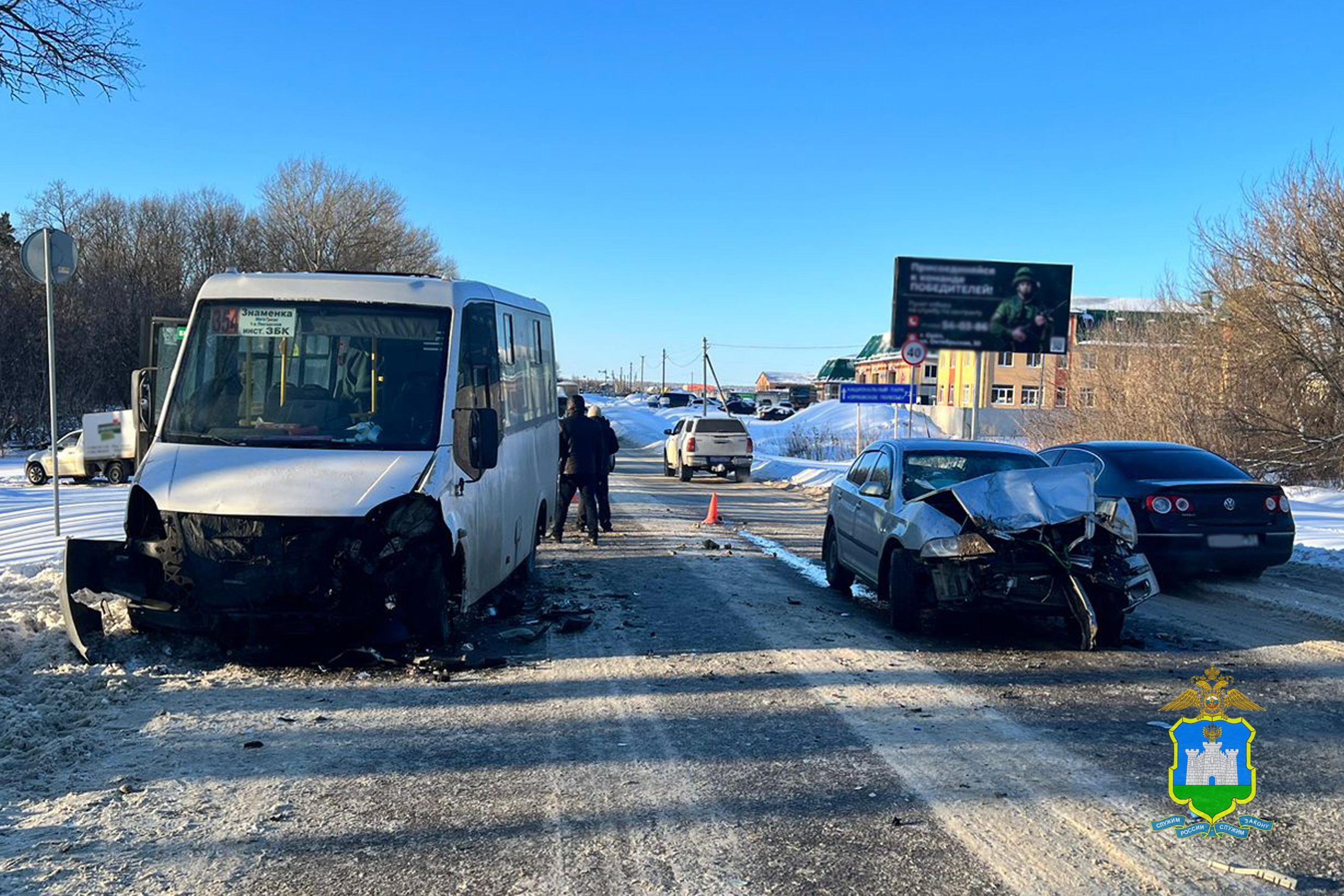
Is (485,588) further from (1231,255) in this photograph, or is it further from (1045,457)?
(1231,255)

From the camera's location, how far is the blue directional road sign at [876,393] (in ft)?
84.8

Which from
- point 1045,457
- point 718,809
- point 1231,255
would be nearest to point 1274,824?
point 718,809

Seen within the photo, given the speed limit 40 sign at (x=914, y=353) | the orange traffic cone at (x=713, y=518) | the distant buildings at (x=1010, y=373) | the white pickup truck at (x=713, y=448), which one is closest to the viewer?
the orange traffic cone at (x=713, y=518)

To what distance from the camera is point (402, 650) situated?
7.06m

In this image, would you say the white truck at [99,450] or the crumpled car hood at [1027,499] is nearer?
the crumpled car hood at [1027,499]

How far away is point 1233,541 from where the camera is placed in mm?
10156

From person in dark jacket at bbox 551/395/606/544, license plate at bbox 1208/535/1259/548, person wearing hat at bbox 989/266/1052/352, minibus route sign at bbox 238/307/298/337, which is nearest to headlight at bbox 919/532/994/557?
license plate at bbox 1208/535/1259/548

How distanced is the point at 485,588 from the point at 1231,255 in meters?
22.2

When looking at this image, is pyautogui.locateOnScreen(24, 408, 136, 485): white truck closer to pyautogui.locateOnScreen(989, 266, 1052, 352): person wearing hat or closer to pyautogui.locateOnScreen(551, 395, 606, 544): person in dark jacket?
pyautogui.locateOnScreen(551, 395, 606, 544): person in dark jacket

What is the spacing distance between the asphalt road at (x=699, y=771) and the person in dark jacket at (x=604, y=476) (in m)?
6.01

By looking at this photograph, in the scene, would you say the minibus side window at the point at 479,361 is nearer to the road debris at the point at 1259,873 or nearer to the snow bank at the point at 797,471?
the road debris at the point at 1259,873

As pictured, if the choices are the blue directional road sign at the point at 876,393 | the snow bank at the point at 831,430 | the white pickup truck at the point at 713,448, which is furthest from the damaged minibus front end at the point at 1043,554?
the snow bank at the point at 831,430

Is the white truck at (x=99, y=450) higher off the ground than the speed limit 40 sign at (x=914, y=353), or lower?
lower

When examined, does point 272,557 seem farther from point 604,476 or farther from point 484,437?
point 604,476
